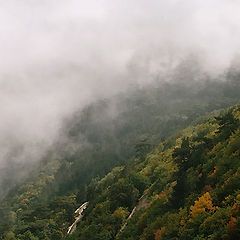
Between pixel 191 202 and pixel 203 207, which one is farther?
pixel 191 202

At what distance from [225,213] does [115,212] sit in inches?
2215

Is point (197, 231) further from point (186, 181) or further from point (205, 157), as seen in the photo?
point (205, 157)

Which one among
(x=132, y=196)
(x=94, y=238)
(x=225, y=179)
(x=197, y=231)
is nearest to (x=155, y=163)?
(x=132, y=196)

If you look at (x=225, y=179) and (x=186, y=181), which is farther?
(x=186, y=181)

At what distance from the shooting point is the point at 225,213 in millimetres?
42188

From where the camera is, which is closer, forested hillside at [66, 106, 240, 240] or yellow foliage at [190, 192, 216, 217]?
forested hillside at [66, 106, 240, 240]

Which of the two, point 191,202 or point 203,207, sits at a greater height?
point 191,202

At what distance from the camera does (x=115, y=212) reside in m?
94.5

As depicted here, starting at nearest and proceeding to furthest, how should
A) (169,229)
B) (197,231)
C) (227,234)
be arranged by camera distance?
(227,234), (197,231), (169,229)

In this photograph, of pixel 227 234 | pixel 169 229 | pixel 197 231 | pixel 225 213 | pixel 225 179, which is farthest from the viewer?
pixel 225 179

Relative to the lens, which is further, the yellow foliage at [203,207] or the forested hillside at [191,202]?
the yellow foliage at [203,207]

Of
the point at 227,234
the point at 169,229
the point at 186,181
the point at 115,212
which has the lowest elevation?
the point at 227,234

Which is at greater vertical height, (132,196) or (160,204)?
(132,196)

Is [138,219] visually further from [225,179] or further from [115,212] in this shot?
[225,179]
